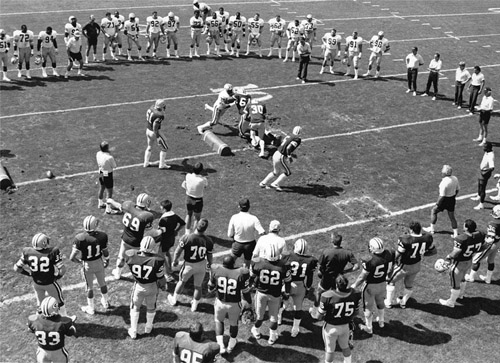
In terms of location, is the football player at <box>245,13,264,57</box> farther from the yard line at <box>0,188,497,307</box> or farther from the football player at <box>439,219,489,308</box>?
the football player at <box>439,219,489,308</box>

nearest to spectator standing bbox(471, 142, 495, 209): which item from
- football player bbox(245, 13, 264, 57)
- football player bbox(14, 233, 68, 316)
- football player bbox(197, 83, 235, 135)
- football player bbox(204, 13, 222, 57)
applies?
football player bbox(197, 83, 235, 135)

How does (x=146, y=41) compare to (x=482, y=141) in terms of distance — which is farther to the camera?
(x=146, y=41)

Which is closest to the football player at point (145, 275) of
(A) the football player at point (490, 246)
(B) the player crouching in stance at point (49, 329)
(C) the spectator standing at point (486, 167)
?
(B) the player crouching in stance at point (49, 329)

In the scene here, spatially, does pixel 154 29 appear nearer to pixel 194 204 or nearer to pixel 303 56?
pixel 303 56

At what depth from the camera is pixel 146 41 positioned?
28531mm

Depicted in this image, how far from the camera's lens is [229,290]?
9.54 metres

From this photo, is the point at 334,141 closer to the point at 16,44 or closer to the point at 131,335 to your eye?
the point at 131,335

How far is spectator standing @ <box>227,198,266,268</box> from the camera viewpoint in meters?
11.4

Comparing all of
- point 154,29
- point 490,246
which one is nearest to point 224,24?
point 154,29

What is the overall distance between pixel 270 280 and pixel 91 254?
11.2ft

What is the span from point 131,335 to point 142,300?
2.34 ft

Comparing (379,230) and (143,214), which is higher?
(143,214)

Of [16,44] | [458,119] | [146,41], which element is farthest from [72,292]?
[146,41]

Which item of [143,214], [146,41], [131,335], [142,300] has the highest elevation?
[146,41]
